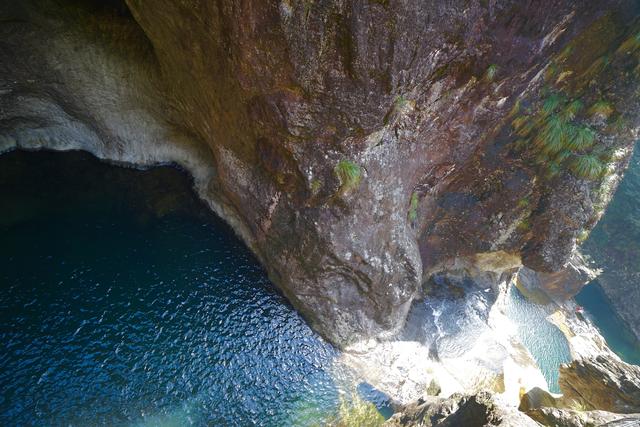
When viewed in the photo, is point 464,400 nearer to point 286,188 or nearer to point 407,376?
point 407,376

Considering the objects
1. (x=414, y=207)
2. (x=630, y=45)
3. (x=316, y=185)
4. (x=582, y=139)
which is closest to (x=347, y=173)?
(x=316, y=185)

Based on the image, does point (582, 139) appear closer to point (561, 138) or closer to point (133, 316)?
point (561, 138)

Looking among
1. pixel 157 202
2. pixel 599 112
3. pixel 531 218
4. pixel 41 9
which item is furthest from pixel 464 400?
pixel 41 9

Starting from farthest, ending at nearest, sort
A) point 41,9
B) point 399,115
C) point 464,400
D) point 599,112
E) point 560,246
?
point 560,246, point 599,112, point 41,9, point 399,115, point 464,400

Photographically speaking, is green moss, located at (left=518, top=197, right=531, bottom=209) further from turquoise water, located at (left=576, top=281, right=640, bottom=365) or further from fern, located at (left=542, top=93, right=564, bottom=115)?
turquoise water, located at (left=576, top=281, right=640, bottom=365)

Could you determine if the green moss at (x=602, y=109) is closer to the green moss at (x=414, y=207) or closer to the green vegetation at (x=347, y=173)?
the green moss at (x=414, y=207)

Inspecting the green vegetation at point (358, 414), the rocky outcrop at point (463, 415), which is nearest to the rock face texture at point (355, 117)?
the green vegetation at point (358, 414)

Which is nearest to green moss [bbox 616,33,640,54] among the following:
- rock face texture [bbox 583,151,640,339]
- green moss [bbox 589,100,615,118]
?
green moss [bbox 589,100,615,118]
